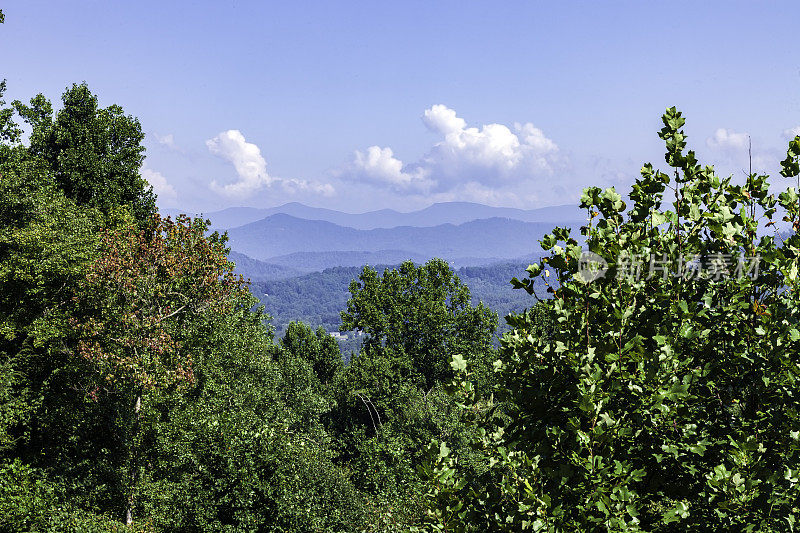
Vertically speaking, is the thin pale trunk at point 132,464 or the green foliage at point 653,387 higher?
the green foliage at point 653,387

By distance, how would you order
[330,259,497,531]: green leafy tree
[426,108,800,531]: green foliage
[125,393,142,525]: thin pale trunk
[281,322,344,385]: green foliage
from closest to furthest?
[426,108,800,531]: green foliage
[125,393,142,525]: thin pale trunk
[330,259,497,531]: green leafy tree
[281,322,344,385]: green foliage

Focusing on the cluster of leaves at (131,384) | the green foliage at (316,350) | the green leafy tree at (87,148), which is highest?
the green leafy tree at (87,148)

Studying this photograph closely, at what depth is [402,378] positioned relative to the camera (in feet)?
141

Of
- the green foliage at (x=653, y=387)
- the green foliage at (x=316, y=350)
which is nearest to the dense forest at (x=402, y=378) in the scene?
the green foliage at (x=653, y=387)

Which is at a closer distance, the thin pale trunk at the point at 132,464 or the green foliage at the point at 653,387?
the green foliage at the point at 653,387

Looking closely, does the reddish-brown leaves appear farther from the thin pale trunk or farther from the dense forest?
the thin pale trunk

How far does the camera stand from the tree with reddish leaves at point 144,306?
23047mm

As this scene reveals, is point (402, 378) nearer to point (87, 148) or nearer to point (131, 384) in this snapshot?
point (131, 384)

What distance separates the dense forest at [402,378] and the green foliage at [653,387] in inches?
1.2

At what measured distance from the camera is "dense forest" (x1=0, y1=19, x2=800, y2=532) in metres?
5.92

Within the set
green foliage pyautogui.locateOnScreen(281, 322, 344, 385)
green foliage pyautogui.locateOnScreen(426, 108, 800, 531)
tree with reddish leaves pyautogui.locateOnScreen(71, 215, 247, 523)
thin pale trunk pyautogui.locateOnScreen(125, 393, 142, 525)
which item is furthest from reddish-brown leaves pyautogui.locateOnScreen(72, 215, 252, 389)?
green foliage pyautogui.locateOnScreen(281, 322, 344, 385)

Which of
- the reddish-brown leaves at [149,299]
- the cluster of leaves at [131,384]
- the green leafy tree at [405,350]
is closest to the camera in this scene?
the cluster of leaves at [131,384]

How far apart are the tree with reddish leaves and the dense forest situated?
0.44 ft

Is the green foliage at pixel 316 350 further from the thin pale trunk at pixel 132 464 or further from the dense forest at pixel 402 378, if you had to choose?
the thin pale trunk at pixel 132 464
